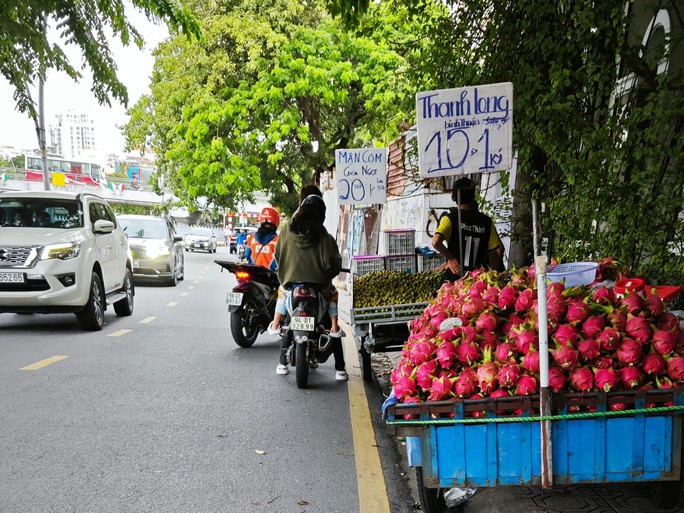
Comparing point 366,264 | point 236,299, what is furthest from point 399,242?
point 236,299

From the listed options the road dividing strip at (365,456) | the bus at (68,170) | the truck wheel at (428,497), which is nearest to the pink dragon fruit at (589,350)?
the truck wheel at (428,497)

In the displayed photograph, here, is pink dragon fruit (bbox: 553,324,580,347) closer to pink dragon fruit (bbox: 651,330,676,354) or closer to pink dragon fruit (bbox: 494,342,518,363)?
pink dragon fruit (bbox: 494,342,518,363)

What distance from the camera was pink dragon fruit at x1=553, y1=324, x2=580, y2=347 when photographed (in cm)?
347

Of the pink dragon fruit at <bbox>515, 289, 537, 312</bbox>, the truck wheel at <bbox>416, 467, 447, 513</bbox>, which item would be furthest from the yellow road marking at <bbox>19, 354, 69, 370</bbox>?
the pink dragon fruit at <bbox>515, 289, 537, 312</bbox>

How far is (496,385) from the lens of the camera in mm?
3404

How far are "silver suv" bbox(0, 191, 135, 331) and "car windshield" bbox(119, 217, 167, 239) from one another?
8386 millimetres

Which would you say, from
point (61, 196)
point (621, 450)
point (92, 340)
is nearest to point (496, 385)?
point (621, 450)

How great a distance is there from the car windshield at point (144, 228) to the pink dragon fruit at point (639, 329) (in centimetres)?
1748

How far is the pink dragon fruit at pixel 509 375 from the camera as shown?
337cm

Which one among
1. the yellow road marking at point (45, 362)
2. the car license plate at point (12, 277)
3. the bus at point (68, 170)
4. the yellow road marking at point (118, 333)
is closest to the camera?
the yellow road marking at point (45, 362)

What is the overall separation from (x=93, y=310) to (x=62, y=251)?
3.42 ft

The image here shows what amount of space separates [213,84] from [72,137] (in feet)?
478

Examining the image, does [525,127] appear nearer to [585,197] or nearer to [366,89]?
[585,197]

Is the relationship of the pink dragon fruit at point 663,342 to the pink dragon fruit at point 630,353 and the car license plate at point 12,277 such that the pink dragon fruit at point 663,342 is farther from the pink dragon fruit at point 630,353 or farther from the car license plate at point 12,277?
the car license plate at point 12,277
